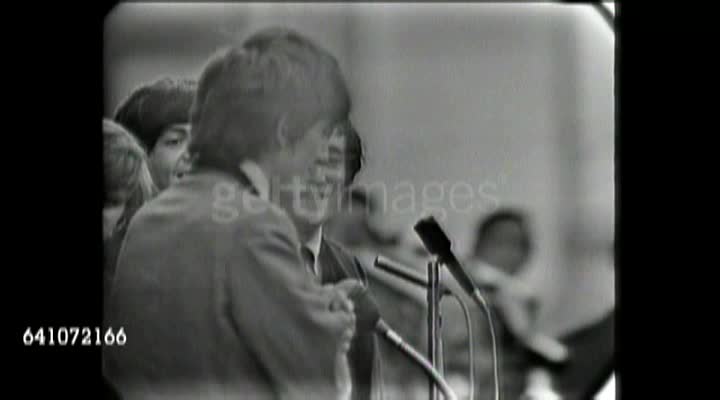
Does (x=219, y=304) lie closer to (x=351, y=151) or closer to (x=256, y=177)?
(x=256, y=177)

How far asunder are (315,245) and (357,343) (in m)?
0.32

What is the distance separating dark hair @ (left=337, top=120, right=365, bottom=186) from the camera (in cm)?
355

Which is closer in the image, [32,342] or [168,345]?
[168,345]

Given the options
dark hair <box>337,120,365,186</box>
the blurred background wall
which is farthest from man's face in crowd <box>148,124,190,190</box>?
dark hair <box>337,120,365,186</box>

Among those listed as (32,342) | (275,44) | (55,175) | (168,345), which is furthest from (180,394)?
(275,44)

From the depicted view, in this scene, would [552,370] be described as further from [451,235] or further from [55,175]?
[55,175]

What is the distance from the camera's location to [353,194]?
3.55 meters

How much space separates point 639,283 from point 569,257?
1.39ft

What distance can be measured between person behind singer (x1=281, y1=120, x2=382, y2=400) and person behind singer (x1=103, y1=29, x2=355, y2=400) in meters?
0.03

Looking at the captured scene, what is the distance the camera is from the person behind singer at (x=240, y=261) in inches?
137

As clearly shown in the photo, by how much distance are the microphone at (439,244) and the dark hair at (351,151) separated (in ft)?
0.81

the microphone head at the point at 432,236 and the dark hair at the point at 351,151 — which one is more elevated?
the dark hair at the point at 351,151

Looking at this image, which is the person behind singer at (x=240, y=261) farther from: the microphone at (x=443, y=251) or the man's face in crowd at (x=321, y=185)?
the microphone at (x=443, y=251)

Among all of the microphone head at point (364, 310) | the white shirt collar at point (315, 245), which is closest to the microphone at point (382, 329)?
the microphone head at point (364, 310)
